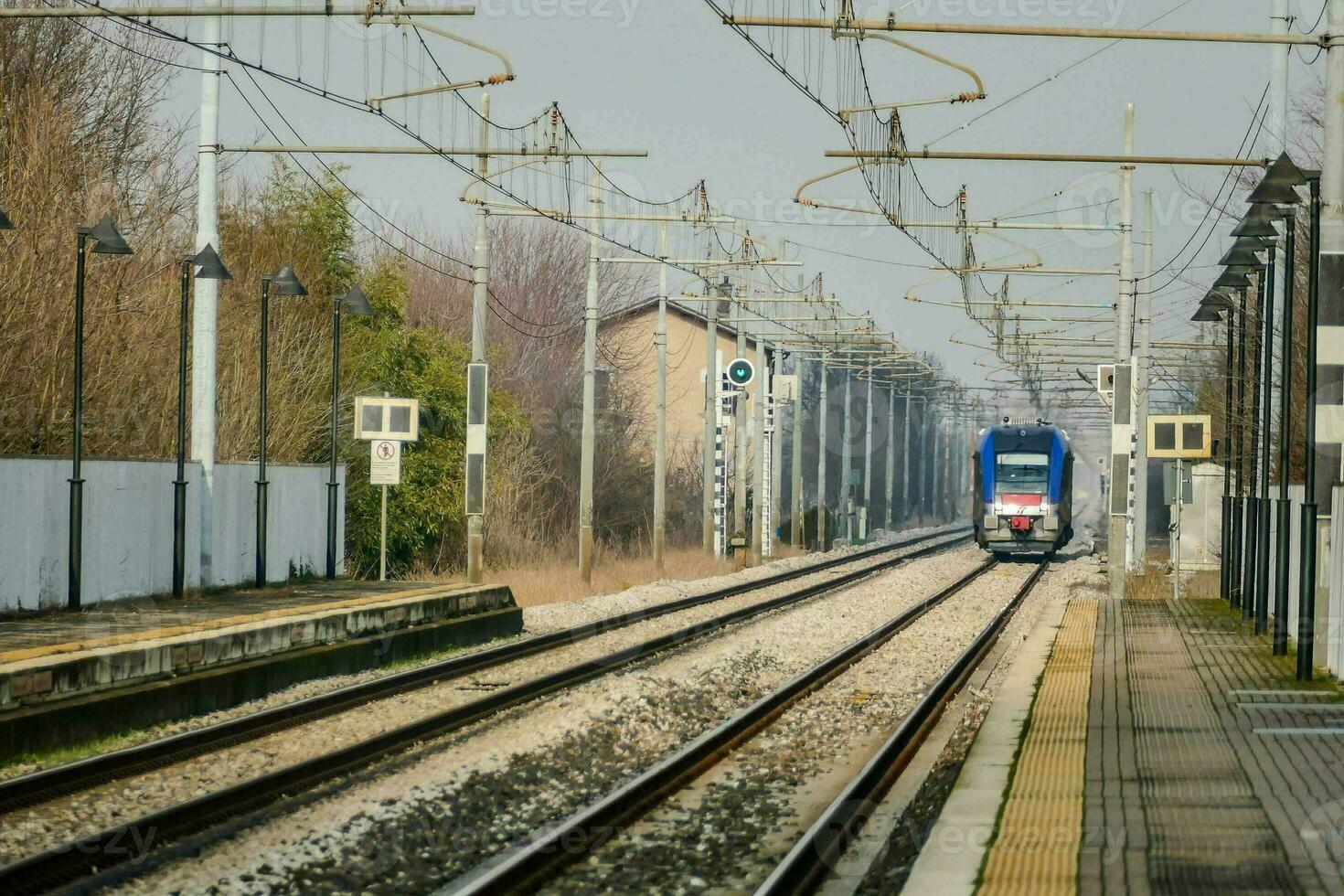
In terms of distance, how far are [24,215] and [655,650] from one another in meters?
11.2

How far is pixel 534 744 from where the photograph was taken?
11.9 m

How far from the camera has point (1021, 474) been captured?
145ft

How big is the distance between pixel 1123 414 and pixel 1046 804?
1934 centimetres

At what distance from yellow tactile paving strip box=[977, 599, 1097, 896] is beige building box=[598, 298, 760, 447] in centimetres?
4208

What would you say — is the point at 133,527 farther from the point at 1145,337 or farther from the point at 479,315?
the point at 1145,337

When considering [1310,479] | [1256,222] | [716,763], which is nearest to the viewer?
[716,763]

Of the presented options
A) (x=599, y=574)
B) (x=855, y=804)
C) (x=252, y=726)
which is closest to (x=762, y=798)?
(x=855, y=804)

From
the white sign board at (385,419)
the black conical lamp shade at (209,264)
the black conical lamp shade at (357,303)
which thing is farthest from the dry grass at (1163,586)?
the black conical lamp shade at (209,264)

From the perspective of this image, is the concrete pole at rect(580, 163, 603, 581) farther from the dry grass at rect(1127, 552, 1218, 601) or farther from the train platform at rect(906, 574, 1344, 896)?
the train platform at rect(906, 574, 1344, 896)

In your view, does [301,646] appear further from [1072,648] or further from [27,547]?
[1072,648]

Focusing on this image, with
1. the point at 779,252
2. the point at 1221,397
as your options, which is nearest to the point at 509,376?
the point at 779,252

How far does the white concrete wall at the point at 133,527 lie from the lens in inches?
669

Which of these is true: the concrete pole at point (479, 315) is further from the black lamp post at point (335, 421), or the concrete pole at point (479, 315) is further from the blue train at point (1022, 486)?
the blue train at point (1022, 486)

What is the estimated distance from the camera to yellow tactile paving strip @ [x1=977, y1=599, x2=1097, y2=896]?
7.26 meters
